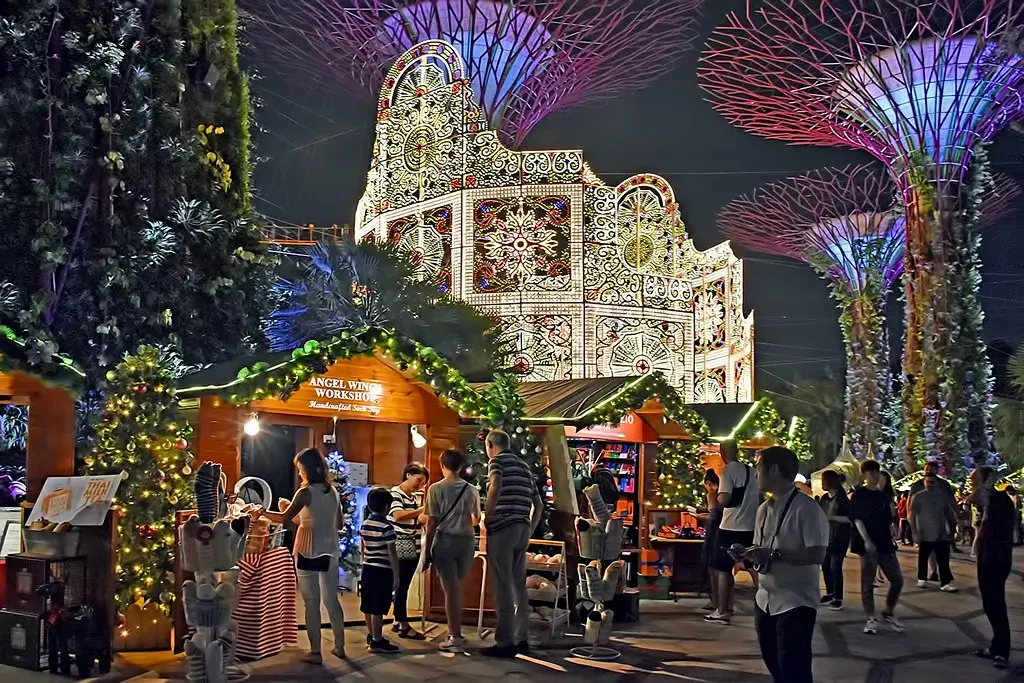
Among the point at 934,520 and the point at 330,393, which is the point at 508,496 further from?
the point at 934,520

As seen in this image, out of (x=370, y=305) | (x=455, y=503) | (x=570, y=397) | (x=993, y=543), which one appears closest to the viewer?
(x=993, y=543)

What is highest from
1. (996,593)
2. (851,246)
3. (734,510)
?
(851,246)

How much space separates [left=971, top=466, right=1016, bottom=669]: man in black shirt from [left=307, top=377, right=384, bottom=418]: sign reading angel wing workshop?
5.89m

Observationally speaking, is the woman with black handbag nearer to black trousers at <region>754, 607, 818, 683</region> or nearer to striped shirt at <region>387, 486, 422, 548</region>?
striped shirt at <region>387, 486, 422, 548</region>

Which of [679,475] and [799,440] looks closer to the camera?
[679,475]

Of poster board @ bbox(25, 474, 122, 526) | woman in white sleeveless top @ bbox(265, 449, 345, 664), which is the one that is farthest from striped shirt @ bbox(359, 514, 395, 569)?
poster board @ bbox(25, 474, 122, 526)

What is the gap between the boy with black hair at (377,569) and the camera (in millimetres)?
9203

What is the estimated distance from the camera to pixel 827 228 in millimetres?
35312

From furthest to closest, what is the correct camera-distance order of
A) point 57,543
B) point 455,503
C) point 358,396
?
point 358,396 → point 455,503 → point 57,543

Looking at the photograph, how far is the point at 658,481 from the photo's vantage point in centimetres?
1666

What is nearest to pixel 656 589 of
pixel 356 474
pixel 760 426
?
pixel 356 474

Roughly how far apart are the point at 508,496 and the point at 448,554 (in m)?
0.75

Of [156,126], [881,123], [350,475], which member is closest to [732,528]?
[350,475]

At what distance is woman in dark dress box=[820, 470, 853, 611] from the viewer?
38.9 feet
